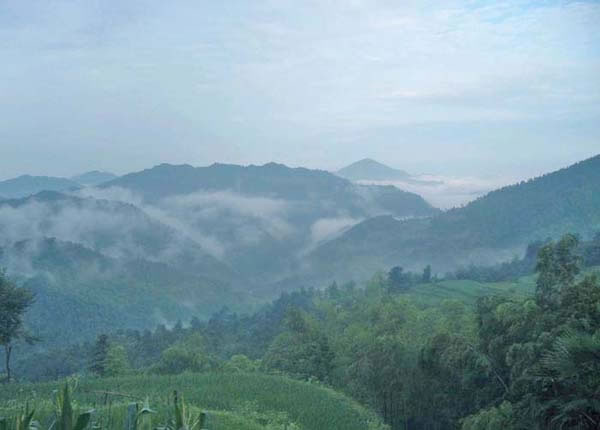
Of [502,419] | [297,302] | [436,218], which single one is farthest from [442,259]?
[502,419]

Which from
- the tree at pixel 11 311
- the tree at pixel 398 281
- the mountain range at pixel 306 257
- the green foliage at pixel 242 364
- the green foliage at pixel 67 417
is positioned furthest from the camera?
the mountain range at pixel 306 257

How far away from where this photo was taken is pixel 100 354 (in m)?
33.3

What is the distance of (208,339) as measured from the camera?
6181 centimetres

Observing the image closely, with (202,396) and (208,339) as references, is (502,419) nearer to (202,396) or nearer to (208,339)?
(202,396)

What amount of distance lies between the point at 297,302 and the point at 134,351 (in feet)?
90.1

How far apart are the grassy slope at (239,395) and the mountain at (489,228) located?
280 ft

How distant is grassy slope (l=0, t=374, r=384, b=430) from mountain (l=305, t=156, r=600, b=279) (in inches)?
3362

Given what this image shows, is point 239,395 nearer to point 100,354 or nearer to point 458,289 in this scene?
point 100,354

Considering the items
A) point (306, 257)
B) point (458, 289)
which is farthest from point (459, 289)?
point (306, 257)

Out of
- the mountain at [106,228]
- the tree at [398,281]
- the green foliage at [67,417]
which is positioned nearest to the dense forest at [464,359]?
the green foliage at [67,417]

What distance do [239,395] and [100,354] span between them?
18.8 m

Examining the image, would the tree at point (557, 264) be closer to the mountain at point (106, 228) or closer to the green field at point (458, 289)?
the green field at point (458, 289)

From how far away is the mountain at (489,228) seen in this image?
108 metres

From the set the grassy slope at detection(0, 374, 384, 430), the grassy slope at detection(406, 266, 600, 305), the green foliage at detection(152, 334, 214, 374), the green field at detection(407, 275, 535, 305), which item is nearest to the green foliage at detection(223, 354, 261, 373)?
the green foliage at detection(152, 334, 214, 374)
